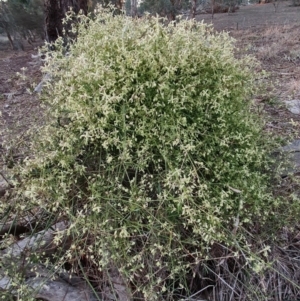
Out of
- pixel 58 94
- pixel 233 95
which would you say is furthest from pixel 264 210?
pixel 58 94

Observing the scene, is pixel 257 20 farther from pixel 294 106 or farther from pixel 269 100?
pixel 269 100

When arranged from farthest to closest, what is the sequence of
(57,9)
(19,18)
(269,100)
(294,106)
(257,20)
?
(19,18) → (257,20) → (57,9) → (294,106) → (269,100)

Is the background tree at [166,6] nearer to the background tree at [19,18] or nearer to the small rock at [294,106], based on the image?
the background tree at [19,18]

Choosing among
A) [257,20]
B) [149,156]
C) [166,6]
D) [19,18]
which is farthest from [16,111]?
[19,18]

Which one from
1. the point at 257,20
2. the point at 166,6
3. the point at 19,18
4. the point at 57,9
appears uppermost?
the point at 57,9

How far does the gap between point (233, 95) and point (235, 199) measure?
0.32m

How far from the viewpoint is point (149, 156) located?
0.83 meters

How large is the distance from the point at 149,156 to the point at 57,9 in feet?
7.35

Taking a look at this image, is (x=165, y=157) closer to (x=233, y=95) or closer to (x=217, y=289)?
(x=233, y=95)

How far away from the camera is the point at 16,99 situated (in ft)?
10.5

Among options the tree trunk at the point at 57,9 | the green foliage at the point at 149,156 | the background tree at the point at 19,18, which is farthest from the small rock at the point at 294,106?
the background tree at the point at 19,18

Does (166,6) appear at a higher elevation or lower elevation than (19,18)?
higher

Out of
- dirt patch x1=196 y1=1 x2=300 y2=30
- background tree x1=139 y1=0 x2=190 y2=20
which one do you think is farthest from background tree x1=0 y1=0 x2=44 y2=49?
dirt patch x1=196 y1=1 x2=300 y2=30

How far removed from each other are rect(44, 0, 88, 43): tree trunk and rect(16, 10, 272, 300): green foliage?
1860 millimetres
